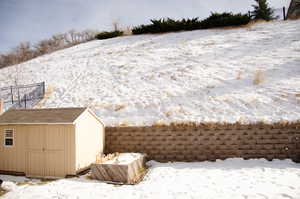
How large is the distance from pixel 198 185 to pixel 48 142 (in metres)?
6.25

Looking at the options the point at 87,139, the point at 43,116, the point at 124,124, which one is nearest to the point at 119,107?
the point at 124,124

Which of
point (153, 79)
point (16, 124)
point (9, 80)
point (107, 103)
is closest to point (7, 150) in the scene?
point (16, 124)

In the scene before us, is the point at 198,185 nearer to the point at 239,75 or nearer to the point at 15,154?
the point at 15,154

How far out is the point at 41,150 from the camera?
30.1 ft

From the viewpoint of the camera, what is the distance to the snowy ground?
652 cm

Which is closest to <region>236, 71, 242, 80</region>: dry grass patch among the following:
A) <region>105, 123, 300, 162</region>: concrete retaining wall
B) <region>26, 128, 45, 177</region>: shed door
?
<region>105, 123, 300, 162</region>: concrete retaining wall

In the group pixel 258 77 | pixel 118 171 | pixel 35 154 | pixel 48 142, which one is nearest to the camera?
pixel 118 171

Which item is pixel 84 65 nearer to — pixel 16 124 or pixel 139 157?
pixel 16 124

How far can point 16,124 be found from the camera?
9.43 meters

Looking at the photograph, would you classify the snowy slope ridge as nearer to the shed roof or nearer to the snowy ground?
the snowy ground

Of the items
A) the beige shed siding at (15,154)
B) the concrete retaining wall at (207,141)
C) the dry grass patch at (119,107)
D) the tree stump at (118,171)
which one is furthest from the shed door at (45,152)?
the dry grass patch at (119,107)

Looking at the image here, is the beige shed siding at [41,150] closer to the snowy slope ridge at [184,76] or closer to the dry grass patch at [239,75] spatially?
the snowy slope ridge at [184,76]

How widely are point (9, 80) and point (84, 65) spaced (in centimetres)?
685

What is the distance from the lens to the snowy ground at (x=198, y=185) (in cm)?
652
